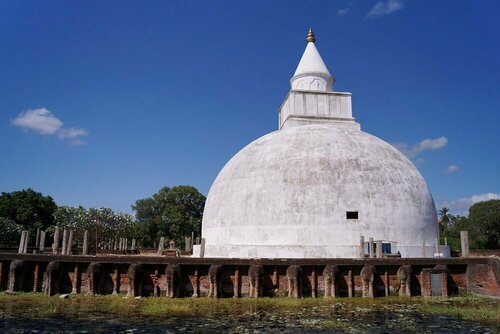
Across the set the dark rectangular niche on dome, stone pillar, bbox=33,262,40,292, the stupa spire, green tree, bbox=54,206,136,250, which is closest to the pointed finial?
the stupa spire

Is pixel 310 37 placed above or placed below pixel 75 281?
above

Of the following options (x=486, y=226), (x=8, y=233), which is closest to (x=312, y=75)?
(x=8, y=233)

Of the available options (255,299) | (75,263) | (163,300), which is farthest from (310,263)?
(75,263)

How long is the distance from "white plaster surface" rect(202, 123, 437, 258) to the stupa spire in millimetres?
5661

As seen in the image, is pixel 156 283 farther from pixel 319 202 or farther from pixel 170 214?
pixel 170 214

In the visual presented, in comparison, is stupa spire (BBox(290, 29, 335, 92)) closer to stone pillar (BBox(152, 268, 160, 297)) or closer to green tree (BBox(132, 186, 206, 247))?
stone pillar (BBox(152, 268, 160, 297))

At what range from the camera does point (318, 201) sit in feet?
59.4

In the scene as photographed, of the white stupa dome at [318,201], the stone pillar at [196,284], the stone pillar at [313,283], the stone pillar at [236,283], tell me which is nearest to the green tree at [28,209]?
the white stupa dome at [318,201]

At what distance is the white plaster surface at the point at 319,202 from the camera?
17.9 metres

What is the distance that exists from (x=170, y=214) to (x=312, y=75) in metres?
34.0

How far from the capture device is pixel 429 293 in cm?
1465

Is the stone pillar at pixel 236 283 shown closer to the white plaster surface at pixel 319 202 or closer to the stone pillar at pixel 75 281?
the white plaster surface at pixel 319 202

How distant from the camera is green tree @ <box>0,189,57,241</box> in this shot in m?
45.0

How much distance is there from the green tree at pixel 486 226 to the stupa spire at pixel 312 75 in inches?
1302
